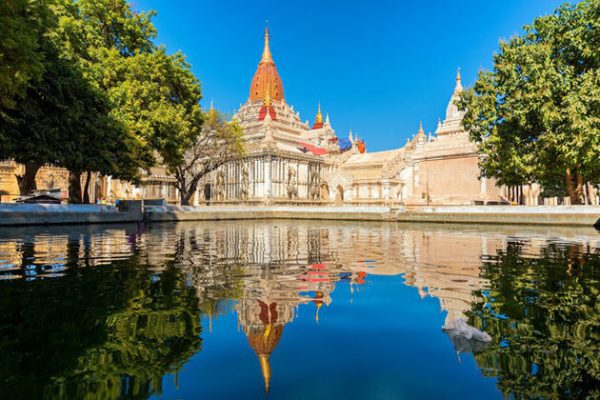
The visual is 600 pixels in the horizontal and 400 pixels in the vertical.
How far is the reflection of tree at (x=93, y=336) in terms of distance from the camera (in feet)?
8.65

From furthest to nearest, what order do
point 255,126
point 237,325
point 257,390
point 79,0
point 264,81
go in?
1. point 264,81
2. point 255,126
3. point 79,0
4. point 237,325
5. point 257,390

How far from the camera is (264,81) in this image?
78438 millimetres

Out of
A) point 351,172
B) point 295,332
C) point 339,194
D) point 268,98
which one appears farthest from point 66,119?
point 268,98

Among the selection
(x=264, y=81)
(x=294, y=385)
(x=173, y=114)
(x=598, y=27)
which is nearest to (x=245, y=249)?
(x=294, y=385)

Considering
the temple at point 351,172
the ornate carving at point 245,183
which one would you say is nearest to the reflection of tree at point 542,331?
the temple at point 351,172

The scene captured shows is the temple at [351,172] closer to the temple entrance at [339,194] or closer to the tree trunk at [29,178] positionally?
the temple entrance at [339,194]

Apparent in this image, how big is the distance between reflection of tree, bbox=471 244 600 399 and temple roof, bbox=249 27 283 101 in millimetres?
71720

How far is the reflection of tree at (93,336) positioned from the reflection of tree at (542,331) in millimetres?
2390

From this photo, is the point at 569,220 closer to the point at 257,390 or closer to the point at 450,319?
the point at 450,319

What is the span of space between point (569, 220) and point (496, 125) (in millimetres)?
6752

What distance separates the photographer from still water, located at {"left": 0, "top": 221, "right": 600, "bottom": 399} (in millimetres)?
2666

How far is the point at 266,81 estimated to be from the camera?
7825 cm

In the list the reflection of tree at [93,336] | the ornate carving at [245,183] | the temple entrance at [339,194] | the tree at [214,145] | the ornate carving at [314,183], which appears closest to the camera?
the reflection of tree at [93,336]

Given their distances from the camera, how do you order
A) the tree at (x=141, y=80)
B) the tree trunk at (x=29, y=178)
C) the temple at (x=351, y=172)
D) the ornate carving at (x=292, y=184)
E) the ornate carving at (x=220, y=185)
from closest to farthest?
the tree trunk at (x=29, y=178) → the tree at (x=141, y=80) → the temple at (x=351, y=172) → the ornate carving at (x=292, y=184) → the ornate carving at (x=220, y=185)
